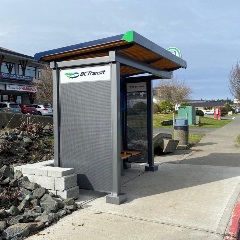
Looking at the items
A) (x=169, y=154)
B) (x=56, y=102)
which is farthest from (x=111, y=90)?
(x=169, y=154)

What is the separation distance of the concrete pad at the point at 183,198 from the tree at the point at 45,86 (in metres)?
29.3

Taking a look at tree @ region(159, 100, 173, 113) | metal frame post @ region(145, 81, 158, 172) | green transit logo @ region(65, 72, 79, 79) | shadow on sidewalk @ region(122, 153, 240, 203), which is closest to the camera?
green transit logo @ region(65, 72, 79, 79)

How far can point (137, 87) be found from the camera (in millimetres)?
8180

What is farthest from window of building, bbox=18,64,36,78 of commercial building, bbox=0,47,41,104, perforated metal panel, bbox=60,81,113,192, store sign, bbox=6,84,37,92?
perforated metal panel, bbox=60,81,113,192

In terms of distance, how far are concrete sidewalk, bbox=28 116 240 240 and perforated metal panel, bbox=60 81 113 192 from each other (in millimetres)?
433

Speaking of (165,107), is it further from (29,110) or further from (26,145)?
(26,145)

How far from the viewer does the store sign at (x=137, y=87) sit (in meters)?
8.09

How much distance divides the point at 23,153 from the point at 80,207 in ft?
11.0

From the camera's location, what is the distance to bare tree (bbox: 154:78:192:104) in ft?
184

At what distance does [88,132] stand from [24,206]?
72.2 inches

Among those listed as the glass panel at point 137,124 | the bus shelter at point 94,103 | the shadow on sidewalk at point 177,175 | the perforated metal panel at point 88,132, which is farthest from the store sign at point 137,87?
the perforated metal panel at point 88,132

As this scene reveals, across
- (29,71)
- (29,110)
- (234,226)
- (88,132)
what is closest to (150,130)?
(88,132)

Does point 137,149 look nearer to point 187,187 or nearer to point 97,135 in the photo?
point 187,187

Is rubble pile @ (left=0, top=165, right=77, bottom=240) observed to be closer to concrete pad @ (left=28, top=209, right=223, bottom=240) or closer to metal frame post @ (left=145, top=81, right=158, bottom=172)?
concrete pad @ (left=28, top=209, right=223, bottom=240)
